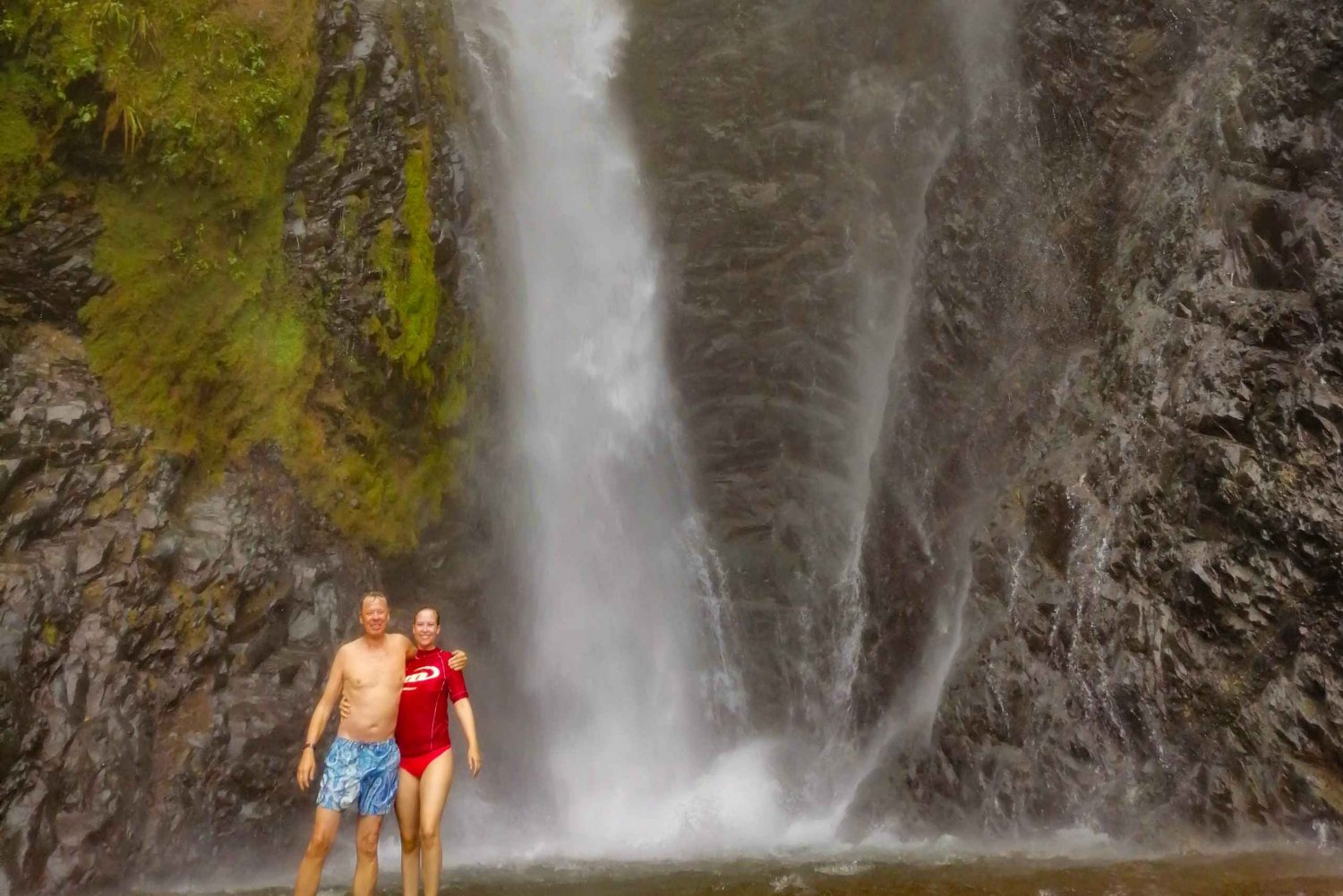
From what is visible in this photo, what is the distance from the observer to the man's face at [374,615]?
6.14 meters

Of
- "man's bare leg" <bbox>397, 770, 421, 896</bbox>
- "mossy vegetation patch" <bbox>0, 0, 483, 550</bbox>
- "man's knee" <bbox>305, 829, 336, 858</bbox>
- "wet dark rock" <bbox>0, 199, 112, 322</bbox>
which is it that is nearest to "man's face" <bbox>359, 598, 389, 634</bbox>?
"man's bare leg" <bbox>397, 770, 421, 896</bbox>

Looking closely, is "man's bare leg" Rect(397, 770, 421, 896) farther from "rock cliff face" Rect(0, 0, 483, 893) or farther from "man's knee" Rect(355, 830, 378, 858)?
"rock cliff face" Rect(0, 0, 483, 893)

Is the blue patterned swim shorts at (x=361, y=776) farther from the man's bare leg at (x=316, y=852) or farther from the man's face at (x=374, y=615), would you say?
the man's face at (x=374, y=615)

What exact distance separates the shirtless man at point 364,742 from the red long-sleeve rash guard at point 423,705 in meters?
0.07

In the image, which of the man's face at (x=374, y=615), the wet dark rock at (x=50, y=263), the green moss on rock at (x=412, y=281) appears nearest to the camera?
the man's face at (x=374, y=615)

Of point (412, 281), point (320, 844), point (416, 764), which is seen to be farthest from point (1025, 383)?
point (320, 844)

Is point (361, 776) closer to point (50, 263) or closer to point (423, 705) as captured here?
point (423, 705)

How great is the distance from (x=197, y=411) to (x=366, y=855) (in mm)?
5794

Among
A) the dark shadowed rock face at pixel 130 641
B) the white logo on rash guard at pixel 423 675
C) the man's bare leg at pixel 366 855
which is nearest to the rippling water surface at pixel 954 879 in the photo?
the dark shadowed rock face at pixel 130 641

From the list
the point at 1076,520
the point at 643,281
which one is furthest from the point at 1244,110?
the point at 643,281

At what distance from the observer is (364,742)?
6141 mm

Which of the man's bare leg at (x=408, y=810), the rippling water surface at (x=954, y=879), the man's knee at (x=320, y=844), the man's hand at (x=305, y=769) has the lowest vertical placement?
the rippling water surface at (x=954, y=879)

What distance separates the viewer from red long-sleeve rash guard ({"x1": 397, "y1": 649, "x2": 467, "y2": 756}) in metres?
6.34

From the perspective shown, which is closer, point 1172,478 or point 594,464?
point 1172,478
